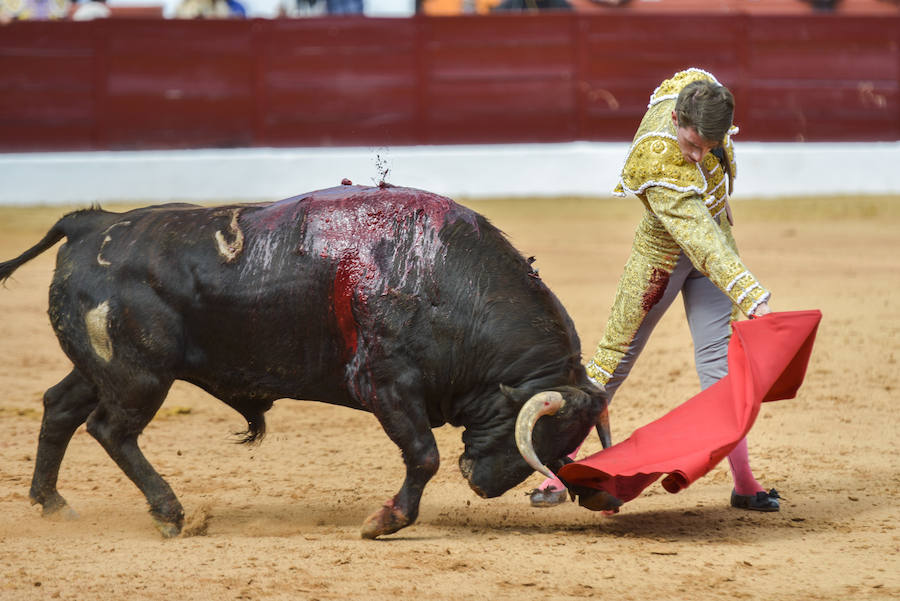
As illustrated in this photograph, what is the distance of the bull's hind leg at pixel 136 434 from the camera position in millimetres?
3279

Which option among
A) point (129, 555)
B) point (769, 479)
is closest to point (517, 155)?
point (769, 479)

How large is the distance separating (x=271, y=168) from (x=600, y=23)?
330cm

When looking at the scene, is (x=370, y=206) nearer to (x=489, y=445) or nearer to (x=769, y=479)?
(x=489, y=445)

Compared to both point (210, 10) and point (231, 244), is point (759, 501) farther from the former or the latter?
point (210, 10)

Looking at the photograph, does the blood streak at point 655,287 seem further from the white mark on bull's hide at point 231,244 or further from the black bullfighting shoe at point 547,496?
the white mark on bull's hide at point 231,244

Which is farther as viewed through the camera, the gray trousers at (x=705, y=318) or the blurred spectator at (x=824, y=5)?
the blurred spectator at (x=824, y=5)

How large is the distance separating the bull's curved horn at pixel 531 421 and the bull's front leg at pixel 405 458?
0.83 feet

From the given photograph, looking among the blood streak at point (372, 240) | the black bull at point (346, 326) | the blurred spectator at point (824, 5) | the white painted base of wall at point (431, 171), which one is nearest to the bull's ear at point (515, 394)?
the black bull at point (346, 326)

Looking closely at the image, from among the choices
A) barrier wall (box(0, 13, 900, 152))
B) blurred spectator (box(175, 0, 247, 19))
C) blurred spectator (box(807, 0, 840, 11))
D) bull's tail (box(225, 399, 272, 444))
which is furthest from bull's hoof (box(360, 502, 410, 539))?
blurred spectator (box(807, 0, 840, 11))

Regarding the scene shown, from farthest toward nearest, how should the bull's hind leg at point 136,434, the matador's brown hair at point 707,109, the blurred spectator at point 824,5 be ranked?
the blurred spectator at point 824,5 < the bull's hind leg at point 136,434 < the matador's brown hair at point 707,109

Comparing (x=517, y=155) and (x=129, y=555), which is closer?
(x=129, y=555)

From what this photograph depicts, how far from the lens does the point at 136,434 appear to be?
333 cm

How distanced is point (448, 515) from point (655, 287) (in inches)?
34.5

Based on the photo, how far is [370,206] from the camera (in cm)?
334
